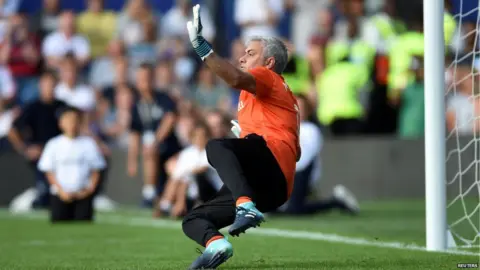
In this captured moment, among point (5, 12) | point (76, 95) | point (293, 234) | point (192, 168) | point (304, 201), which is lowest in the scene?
point (304, 201)

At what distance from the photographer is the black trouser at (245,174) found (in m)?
7.73

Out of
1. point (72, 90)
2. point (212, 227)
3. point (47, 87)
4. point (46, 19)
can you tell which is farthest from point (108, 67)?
point (212, 227)

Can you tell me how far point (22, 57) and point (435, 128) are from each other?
1015 cm

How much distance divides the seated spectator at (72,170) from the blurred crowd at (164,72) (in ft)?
7.53

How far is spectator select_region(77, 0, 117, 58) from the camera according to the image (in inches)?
768

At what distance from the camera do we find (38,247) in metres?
11.2

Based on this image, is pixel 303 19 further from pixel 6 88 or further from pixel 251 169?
pixel 251 169

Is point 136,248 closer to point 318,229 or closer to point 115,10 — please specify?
point 318,229

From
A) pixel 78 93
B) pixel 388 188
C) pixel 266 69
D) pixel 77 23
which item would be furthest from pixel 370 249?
pixel 77 23

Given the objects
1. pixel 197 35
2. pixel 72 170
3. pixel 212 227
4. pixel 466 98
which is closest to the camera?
pixel 197 35

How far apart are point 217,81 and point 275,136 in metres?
11.2

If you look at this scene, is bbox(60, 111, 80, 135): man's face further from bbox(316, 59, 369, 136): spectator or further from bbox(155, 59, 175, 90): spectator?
bbox(316, 59, 369, 136): spectator

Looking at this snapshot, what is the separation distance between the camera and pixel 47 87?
1766 centimetres

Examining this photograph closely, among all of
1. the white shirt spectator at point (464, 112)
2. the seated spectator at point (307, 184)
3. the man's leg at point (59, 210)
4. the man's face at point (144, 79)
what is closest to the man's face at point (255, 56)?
the white shirt spectator at point (464, 112)
